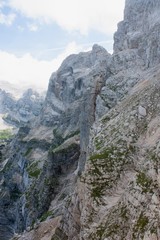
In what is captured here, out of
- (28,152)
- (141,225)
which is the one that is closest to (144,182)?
(141,225)

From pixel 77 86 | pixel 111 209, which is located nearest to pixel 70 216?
pixel 111 209

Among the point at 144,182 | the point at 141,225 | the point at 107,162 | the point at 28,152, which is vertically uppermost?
the point at 28,152

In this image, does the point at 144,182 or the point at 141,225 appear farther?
the point at 144,182

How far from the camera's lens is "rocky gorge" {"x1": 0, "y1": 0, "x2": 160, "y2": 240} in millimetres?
31578

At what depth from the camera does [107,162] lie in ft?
120

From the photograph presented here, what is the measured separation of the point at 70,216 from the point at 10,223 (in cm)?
8035

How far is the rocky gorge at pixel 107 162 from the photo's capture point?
31578 millimetres

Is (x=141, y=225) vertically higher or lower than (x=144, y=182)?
lower

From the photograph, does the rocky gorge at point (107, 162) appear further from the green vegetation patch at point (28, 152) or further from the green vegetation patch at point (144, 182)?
the green vegetation patch at point (28, 152)

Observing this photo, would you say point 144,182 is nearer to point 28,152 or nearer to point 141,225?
point 141,225

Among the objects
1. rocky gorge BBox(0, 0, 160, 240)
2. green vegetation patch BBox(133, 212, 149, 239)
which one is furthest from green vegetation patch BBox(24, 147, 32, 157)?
green vegetation patch BBox(133, 212, 149, 239)

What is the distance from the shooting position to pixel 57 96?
157500 millimetres

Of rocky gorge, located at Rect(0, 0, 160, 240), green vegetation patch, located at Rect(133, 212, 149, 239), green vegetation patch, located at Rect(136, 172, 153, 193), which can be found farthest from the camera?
rocky gorge, located at Rect(0, 0, 160, 240)

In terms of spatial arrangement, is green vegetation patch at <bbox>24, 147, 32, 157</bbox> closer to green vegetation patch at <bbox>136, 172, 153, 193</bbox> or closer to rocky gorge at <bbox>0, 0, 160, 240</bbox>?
rocky gorge at <bbox>0, 0, 160, 240</bbox>
